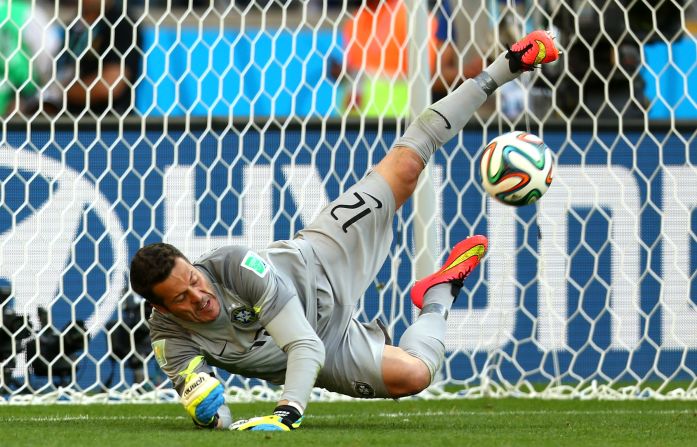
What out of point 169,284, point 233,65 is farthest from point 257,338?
point 233,65

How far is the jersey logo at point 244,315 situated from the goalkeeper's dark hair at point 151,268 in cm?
32

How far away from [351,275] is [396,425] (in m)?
0.60

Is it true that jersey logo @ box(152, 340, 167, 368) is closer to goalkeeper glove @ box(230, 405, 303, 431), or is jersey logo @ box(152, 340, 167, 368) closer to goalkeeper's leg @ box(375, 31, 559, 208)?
goalkeeper glove @ box(230, 405, 303, 431)

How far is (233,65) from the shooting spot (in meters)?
6.74

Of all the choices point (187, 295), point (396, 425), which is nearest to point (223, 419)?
point (187, 295)

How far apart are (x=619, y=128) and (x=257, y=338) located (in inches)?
115

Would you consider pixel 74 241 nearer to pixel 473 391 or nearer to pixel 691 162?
pixel 473 391

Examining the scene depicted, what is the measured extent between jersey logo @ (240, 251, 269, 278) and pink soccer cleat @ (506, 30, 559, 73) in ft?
5.16

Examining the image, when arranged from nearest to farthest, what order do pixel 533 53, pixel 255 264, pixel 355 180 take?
pixel 255 264, pixel 533 53, pixel 355 180

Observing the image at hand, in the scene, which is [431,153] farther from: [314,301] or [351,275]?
[314,301]

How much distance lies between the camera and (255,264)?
13.6 feet

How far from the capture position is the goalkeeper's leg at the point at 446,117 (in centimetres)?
494

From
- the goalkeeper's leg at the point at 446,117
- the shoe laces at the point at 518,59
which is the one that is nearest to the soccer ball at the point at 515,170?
the goalkeeper's leg at the point at 446,117

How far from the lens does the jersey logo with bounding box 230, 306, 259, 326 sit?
4254mm
